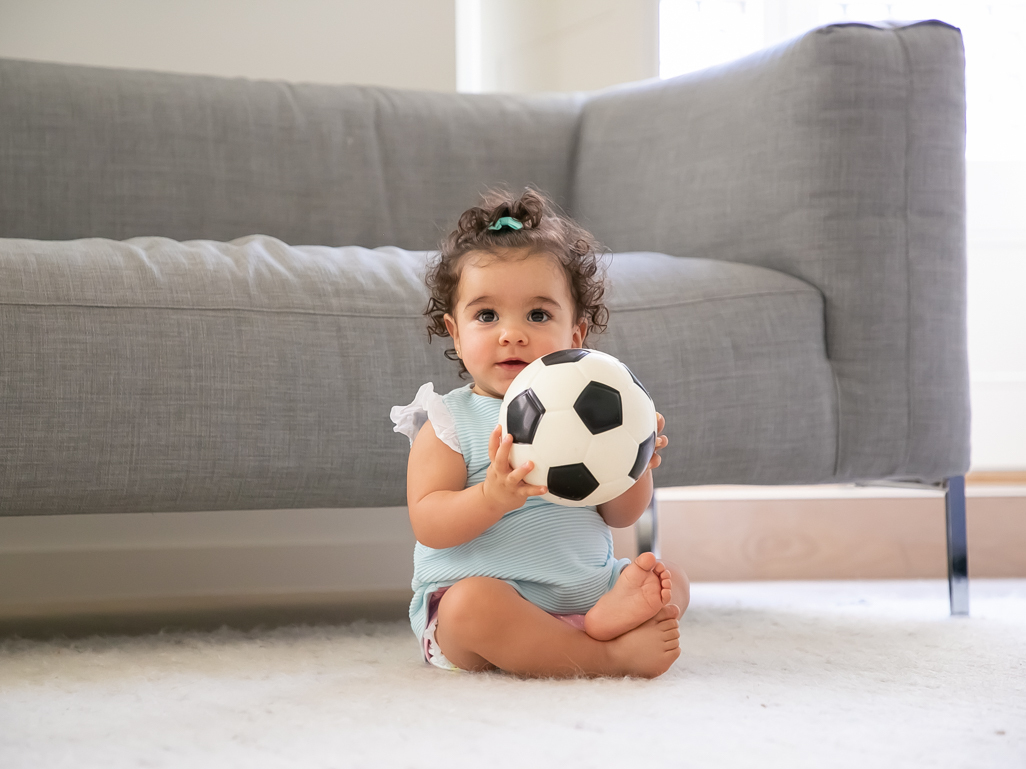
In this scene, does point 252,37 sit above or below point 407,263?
above

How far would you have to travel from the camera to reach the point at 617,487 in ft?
2.65

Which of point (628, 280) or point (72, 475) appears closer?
point (72, 475)

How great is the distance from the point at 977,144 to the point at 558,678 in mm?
1950

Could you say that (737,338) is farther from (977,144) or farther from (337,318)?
(977,144)

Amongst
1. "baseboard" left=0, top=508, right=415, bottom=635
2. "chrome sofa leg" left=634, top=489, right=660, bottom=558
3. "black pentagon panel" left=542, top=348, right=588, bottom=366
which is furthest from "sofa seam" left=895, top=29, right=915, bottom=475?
"baseboard" left=0, top=508, right=415, bottom=635

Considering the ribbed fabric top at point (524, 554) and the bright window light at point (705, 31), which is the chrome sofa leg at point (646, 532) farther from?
the bright window light at point (705, 31)

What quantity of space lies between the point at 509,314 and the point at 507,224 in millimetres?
103

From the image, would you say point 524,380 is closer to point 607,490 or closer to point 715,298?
point 607,490

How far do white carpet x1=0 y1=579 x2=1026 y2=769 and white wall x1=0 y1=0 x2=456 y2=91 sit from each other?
1527 millimetres

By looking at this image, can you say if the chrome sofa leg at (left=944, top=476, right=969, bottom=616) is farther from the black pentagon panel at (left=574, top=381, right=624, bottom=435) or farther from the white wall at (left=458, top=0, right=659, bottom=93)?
the white wall at (left=458, top=0, right=659, bottom=93)

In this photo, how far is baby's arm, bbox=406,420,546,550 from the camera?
0.80 metres

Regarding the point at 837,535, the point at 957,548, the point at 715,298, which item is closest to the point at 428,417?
the point at 715,298

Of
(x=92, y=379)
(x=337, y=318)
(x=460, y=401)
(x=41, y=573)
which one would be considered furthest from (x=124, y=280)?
(x=41, y=573)

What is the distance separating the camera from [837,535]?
1.88 m
